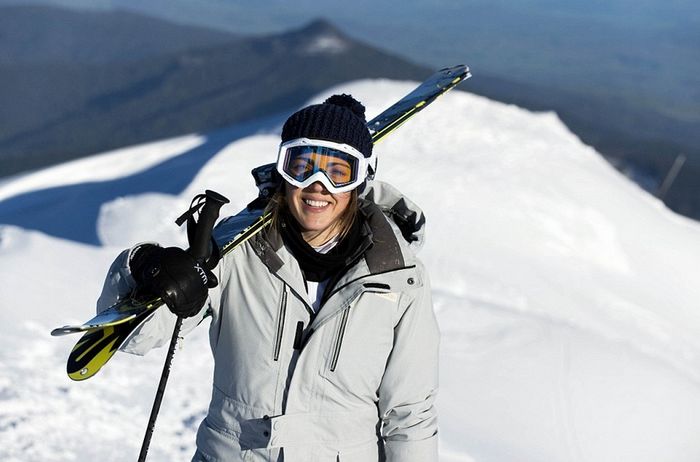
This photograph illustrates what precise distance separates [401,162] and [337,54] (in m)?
50.5

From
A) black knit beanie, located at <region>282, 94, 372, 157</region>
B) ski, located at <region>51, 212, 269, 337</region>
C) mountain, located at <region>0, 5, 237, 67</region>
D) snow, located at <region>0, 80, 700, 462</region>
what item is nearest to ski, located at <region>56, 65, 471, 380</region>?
ski, located at <region>51, 212, 269, 337</region>

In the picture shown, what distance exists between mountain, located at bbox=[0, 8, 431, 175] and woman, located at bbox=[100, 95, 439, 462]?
141 ft

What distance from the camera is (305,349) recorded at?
2061 mm

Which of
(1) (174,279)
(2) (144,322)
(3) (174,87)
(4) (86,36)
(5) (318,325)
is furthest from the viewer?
(4) (86,36)

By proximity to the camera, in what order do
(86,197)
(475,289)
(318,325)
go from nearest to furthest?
(318,325)
(475,289)
(86,197)

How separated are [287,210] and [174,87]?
59.0 metres

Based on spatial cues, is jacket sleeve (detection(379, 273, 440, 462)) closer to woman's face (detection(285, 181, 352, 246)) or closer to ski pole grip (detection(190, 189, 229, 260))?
Answer: woman's face (detection(285, 181, 352, 246))

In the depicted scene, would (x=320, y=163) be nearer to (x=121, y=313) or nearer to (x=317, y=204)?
(x=317, y=204)

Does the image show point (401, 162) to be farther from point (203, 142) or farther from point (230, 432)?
point (230, 432)

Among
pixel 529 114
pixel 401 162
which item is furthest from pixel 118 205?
pixel 529 114

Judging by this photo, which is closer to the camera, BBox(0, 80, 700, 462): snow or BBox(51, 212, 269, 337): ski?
BBox(51, 212, 269, 337): ski

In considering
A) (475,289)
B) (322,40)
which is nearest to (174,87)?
(322,40)

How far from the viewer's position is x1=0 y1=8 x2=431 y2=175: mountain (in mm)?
50594

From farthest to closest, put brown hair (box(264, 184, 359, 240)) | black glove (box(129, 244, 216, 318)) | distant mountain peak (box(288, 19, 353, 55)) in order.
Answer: distant mountain peak (box(288, 19, 353, 55)) < brown hair (box(264, 184, 359, 240)) < black glove (box(129, 244, 216, 318))
